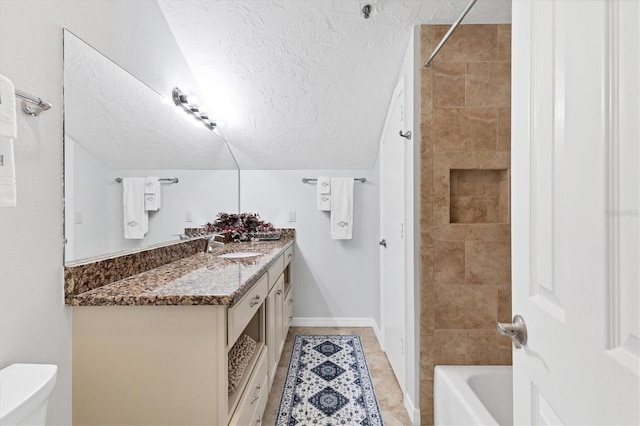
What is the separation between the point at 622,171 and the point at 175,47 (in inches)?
84.5

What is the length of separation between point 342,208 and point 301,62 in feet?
4.72

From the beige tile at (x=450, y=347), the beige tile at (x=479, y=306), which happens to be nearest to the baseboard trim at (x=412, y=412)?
the beige tile at (x=450, y=347)

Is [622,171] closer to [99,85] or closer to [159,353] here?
[159,353]

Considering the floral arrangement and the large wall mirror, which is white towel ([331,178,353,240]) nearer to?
the floral arrangement

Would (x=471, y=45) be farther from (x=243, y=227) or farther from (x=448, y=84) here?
(x=243, y=227)

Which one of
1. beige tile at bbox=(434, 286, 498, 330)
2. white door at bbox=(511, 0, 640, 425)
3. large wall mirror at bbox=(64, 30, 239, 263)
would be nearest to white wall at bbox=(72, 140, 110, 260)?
large wall mirror at bbox=(64, 30, 239, 263)

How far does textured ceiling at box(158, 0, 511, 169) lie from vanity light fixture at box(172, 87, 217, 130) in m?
0.11

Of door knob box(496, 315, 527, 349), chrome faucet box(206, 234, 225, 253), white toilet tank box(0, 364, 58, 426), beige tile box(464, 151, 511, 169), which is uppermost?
beige tile box(464, 151, 511, 169)

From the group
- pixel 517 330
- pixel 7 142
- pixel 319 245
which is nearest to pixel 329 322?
pixel 319 245

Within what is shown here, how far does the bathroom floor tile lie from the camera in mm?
1745

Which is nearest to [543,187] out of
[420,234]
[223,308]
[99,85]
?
[223,308]

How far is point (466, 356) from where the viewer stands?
→ 1.66 m

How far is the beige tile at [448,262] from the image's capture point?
1.66 m

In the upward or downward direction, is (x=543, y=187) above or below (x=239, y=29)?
below
